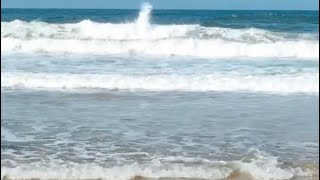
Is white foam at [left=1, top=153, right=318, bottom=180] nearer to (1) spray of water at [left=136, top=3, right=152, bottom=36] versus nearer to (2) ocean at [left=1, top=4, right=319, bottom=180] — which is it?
(2) ocean at [left=1, top=4, right=319, bottom=180]

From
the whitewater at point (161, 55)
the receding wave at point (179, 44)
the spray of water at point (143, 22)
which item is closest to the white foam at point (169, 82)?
the whitewater at point (161, 55)

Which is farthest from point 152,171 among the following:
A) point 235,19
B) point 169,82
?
point 235,19

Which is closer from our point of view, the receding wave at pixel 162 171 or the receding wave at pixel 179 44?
the receding wave at pixel 162 171

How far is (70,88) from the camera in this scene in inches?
360

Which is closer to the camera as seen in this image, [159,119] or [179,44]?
[159,119]

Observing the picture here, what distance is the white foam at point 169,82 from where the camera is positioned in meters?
9.09

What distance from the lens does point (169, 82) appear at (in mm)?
9406

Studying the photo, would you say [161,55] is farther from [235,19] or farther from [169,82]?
[235,19]

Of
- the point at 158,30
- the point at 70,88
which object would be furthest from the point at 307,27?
the point at 70,88

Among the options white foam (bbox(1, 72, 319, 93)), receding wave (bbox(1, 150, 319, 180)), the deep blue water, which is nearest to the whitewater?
white foam (bbox(1, 72, 319, 93))

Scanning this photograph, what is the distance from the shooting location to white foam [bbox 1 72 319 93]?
9.09 m

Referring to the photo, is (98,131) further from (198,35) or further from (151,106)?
(198,35)

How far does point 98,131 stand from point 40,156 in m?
1.13

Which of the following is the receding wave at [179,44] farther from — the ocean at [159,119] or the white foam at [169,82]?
the white foam at [169,82]
